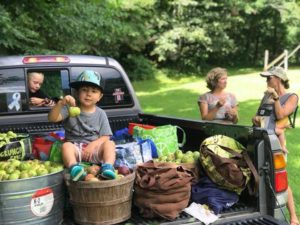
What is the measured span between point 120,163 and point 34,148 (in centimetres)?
103

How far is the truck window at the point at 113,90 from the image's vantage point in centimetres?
553

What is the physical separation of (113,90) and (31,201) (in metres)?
2.73

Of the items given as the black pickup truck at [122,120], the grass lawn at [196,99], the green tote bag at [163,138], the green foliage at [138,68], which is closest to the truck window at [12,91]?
the black pickup truck at [122,120]

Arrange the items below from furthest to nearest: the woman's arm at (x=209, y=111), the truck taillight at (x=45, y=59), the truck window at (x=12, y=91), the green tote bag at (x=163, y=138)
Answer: the woman's arm at (x=209, y=111), the truck taillight at (x=45, y=59), the truck window at (x=12, y=91), the green tote bag at (x=163, y=138)

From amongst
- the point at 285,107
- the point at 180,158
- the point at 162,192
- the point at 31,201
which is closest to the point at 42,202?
the point at 31,201

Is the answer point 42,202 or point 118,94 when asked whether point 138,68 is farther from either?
point 42,202

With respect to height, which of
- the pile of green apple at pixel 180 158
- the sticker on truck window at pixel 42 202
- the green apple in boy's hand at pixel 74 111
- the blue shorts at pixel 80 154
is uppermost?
the green apple in boy's hand at pixel 74 111

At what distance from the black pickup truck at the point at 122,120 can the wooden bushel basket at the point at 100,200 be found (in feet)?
0.64

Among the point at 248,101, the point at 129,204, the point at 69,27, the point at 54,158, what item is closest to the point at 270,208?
the point at 129,204

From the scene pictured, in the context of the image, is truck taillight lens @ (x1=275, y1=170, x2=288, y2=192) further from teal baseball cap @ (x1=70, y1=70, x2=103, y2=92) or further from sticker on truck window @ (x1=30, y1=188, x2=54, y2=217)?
→ teal baseball cap @ (x1=70, y1=70, x2=103, y2=92)

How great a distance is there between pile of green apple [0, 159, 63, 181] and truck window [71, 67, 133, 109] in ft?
7.25

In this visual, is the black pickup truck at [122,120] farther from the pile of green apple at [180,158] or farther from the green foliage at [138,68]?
the green foliage at [138,68]

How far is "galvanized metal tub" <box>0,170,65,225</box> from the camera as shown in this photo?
115 inches

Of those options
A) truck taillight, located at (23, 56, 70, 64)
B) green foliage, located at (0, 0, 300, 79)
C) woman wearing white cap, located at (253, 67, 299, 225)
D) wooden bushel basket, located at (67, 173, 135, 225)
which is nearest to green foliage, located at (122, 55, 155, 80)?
green foliage, located at (0, 0, 300, 79)
